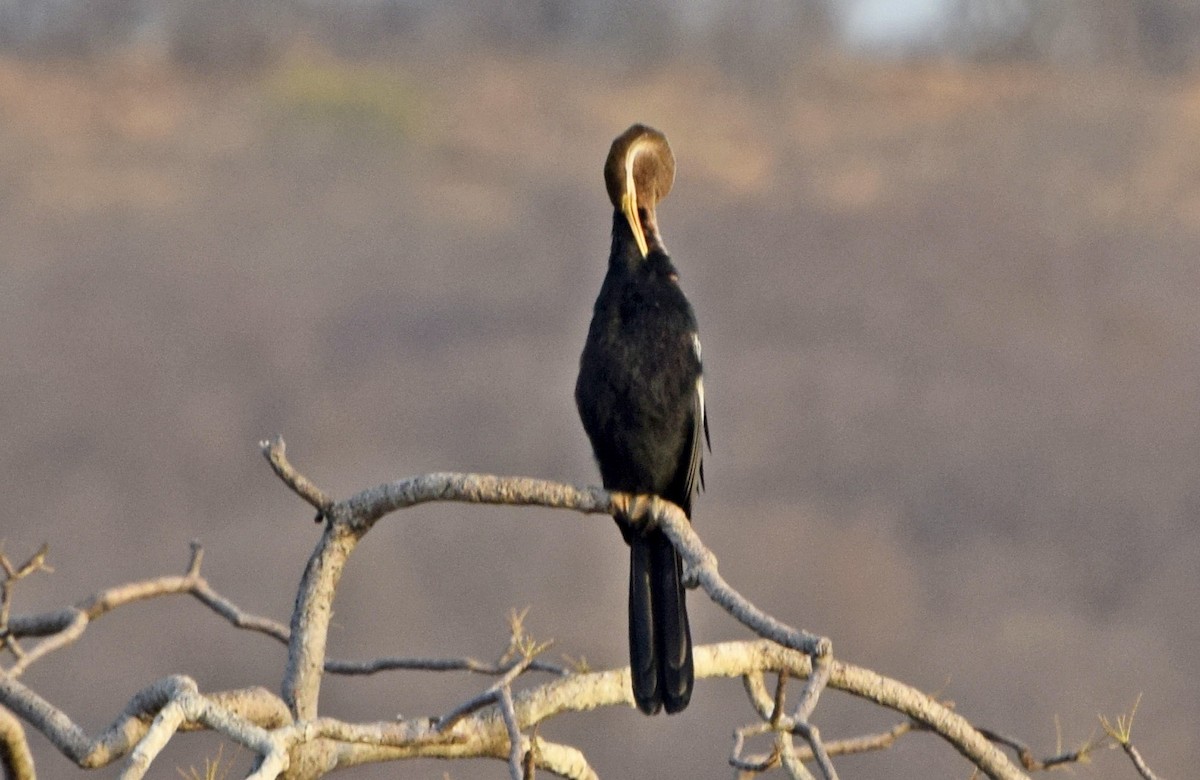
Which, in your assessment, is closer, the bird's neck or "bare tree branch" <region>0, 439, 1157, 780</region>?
"bare tree branch" <region>0, 439, 1157, 780</region>

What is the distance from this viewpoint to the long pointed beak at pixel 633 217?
279cm

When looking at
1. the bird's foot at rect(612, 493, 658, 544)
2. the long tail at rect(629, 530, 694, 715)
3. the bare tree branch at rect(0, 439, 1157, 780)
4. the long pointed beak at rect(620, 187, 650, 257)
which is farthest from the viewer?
the long pointed beak at rect(620, 187, 650, 257)

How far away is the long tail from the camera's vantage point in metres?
2.54

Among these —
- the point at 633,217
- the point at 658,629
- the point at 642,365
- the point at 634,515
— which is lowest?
the point at 658,629

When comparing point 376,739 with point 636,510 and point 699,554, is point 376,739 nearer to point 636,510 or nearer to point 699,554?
point 699,554

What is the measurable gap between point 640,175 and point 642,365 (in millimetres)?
343

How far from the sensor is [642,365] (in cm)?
283

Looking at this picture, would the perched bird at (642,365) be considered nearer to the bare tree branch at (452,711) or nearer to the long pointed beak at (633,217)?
the long pointed beak at (633,217)

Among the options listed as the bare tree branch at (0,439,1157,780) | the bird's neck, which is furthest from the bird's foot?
the bird's neck

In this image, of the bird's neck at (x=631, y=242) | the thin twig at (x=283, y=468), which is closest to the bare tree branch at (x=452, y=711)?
the thin twig at (x=283, y=468)

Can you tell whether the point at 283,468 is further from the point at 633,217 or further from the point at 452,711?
the point at 633,217

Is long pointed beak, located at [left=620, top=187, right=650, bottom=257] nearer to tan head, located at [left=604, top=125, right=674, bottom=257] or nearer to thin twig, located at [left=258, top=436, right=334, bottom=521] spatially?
tan head, located at [left=604, top=125, right=674, bottom=257]

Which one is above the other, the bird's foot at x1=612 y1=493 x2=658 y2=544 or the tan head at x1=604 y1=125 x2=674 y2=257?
the tan head at x1=604 y1=125 x2=674 y2=257

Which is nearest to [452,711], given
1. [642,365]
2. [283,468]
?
[283,468]
